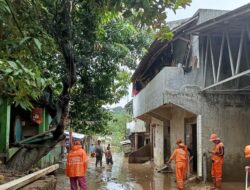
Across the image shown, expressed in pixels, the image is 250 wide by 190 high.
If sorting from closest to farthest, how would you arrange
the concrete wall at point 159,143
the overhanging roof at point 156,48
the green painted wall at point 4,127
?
the green painted wall at point 4,127 → the overhanging roof at point 156,48 → the concrete wall at point 159,143

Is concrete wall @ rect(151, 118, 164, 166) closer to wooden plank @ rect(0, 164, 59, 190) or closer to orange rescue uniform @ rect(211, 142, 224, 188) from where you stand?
orange rescue uniform @ rect(211, 142, 224, 188)

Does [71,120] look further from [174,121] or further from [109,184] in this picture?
[109,184]

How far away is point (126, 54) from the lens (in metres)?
18.8

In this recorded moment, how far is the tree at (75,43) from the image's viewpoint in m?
5.15

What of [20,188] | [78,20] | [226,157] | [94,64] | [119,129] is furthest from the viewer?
[119,129]

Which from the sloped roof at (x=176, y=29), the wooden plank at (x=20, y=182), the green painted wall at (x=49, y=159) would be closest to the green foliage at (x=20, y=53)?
the wooden plank at (x=20, y=182)

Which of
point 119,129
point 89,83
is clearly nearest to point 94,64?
point 89,83

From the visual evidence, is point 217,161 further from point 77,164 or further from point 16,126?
point 16,126

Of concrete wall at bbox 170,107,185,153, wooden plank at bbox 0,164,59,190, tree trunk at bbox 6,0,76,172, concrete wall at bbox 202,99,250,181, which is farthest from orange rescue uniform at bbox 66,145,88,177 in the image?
concrete wall at bbox 170,107,185,153

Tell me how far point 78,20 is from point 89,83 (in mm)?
3691

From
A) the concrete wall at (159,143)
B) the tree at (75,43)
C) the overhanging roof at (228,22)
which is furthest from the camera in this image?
the concrete wall at (159,143)

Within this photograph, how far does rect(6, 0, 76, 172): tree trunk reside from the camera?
38.4 feet

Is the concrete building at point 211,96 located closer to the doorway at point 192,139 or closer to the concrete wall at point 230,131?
the concrete wall at point 230,131

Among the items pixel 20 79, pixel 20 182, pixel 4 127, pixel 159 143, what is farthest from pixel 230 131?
pixel 20 79
